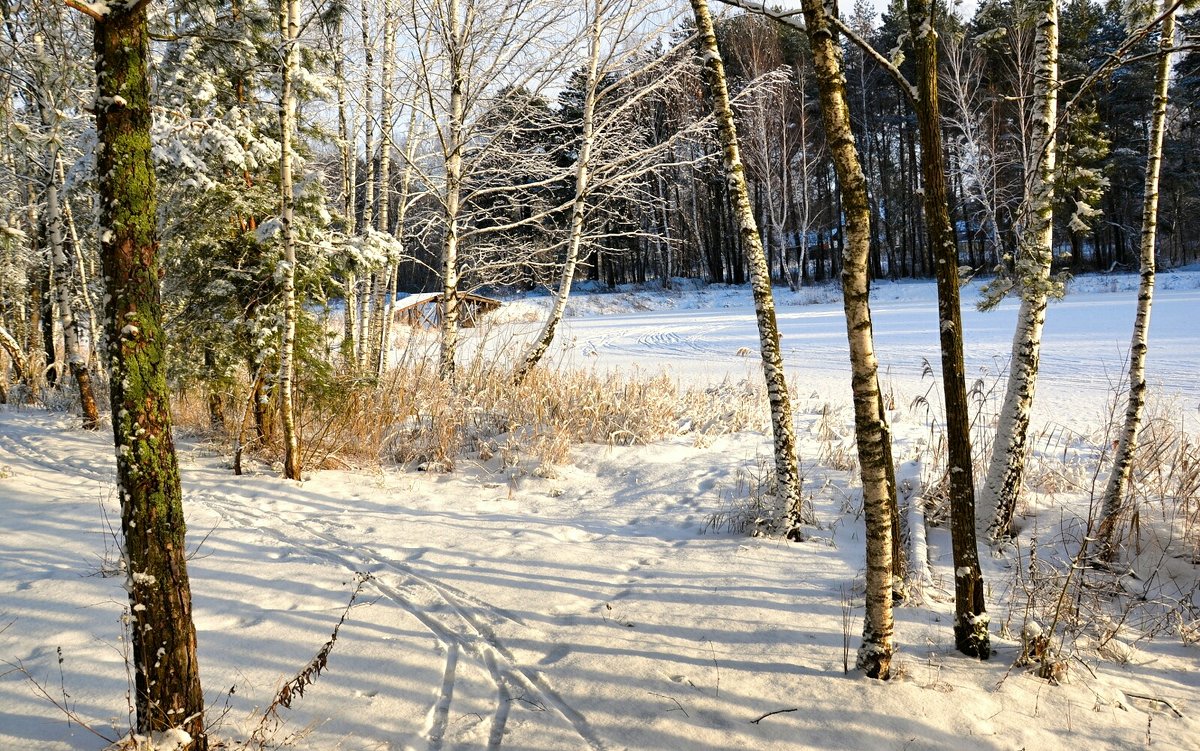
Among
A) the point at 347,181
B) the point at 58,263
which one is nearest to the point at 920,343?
the point at 347,181

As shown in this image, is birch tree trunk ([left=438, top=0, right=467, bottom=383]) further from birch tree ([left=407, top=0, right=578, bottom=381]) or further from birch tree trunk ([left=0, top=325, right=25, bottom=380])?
birch tree trunk ([left=0, top=325, right=25, bottom=380])

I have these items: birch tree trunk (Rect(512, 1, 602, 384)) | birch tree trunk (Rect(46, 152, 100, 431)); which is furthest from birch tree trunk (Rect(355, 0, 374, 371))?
birch tree trunk (Rect(46, 152, 100, 431))

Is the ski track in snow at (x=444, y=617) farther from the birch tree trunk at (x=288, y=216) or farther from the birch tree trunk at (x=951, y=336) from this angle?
the birch tree trunk at (x=951, y=336)

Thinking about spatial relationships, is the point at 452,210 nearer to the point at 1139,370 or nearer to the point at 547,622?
the point at 547,622

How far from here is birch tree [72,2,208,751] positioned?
207 centimetres

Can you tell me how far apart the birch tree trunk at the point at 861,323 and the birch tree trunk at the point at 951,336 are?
1.03 feet

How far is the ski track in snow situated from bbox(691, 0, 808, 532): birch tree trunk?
2181 mm

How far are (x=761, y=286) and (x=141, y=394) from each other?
3616 millimetres

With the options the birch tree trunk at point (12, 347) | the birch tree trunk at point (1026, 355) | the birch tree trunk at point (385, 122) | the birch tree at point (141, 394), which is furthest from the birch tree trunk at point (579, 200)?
the birch tree trunk at point (12, 347)

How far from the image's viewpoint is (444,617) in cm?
362

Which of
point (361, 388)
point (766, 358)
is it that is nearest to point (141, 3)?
point (766, 358)

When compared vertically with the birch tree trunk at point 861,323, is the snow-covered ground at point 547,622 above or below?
below

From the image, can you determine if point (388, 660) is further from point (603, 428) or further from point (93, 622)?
point (603, 428)

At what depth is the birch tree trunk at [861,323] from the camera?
2.58 meters
